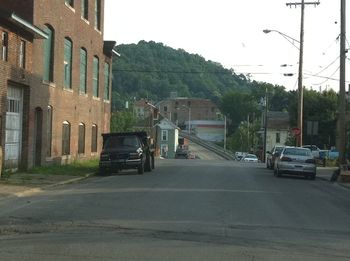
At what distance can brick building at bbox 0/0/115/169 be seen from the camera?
1003 inches

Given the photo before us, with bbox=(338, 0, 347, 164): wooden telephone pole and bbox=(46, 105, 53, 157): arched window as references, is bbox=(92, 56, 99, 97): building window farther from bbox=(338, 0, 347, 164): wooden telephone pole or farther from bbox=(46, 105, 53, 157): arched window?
bbox=(338, 0, 347, 164): wooden telephone pole

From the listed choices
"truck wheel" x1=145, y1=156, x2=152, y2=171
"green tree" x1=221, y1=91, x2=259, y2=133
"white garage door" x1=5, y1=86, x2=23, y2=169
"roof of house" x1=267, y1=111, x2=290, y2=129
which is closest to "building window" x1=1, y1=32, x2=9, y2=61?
"white garage door" x1=5, y1=86, x2=23, y2=169

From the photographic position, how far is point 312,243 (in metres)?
10.5

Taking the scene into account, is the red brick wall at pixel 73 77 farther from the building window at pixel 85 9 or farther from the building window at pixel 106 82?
the building window at pixel 106 82

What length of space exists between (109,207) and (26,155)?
43.5 ft

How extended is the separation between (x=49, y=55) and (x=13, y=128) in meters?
5.55

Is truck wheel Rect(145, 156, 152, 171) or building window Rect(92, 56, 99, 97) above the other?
building window Rect(92, 56, 99, 97)

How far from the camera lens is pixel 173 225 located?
12.2m

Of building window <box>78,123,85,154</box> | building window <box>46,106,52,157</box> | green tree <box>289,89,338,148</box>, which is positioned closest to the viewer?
building window <box>46,106,52,157</box>

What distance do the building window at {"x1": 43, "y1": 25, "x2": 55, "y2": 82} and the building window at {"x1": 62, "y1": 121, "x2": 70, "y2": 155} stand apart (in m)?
3.77

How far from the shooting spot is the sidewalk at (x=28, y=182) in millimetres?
18562

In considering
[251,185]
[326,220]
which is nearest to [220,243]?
[326,220]

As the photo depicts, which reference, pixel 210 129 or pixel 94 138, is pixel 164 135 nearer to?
pixel 210 129

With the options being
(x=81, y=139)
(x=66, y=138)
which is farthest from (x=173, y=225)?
(x=81, y=139)
